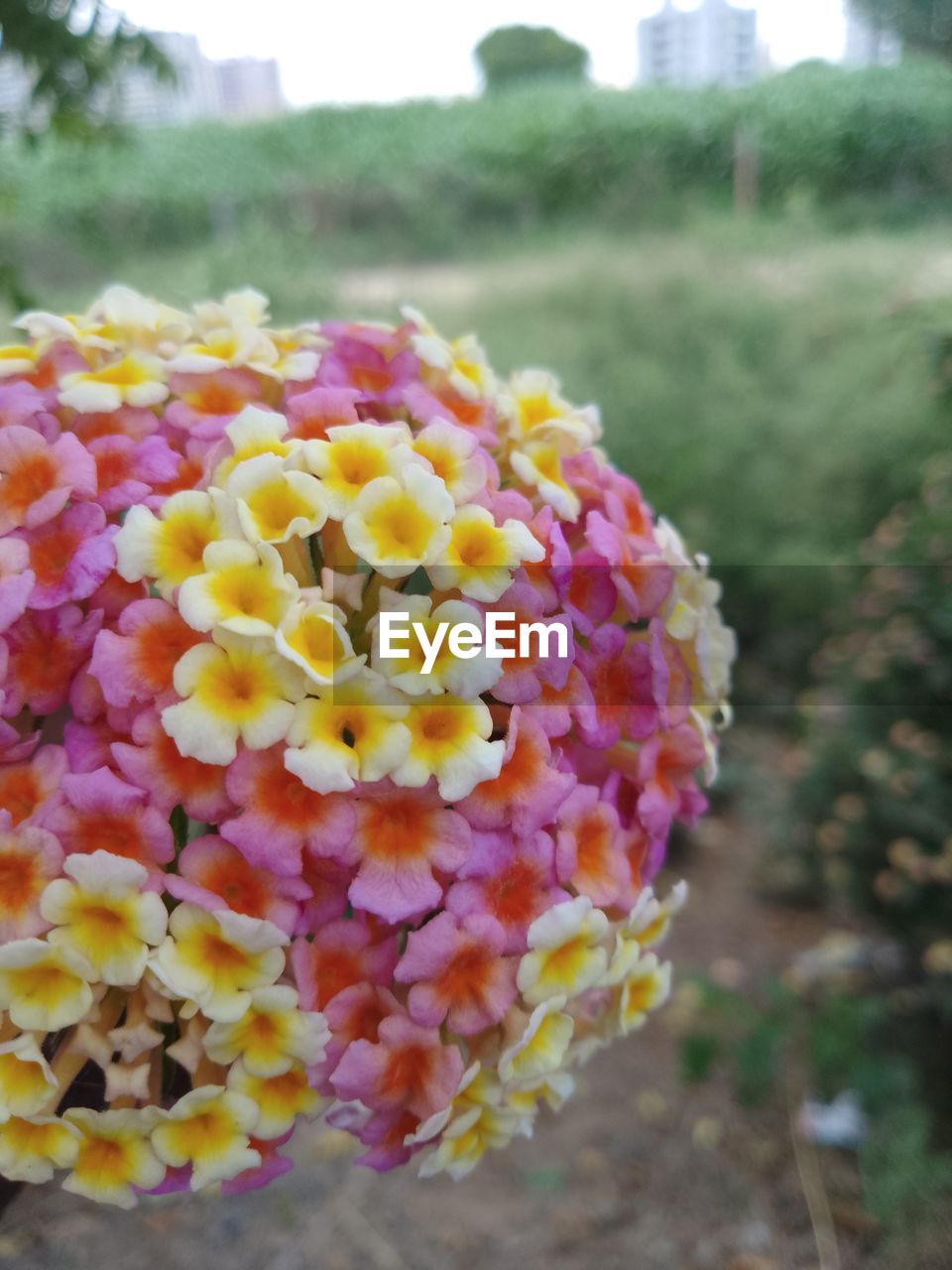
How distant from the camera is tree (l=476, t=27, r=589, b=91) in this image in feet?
10.8

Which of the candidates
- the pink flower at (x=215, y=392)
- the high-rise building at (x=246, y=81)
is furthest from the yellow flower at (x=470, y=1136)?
the high-rise building at (x=246, y=81)

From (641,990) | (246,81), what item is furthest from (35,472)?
(246,81)

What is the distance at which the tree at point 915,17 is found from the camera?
8.86ft

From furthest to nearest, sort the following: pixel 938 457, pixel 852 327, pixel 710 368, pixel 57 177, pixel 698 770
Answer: pixel 57 177 < pixel 852 327 < pixel 710 368 < pixel 938 457 < pixel 698 770

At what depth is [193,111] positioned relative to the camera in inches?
100

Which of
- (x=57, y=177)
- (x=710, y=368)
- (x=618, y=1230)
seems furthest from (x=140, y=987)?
(x=57, y=177)

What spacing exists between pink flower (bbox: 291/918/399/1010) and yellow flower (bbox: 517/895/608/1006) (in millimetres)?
72

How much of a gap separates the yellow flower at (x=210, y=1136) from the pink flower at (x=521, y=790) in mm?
179

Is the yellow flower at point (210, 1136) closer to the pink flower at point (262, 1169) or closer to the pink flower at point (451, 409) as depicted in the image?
the pink flower at point (262, 1169)

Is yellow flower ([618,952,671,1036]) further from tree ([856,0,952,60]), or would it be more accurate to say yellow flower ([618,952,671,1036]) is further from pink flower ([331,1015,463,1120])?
tree ([856,0,952,60])

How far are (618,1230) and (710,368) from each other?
2.48 meters

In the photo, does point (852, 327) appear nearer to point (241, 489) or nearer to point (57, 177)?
point (241, 489)

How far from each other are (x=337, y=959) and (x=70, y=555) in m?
0.25

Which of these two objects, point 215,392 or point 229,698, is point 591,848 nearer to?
point 229,698
